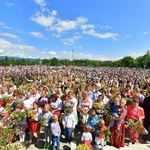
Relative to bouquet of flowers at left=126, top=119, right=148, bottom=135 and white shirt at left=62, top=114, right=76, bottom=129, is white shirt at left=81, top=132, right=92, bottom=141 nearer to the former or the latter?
white shirt at left=62, top=114, right=76, bottom=129

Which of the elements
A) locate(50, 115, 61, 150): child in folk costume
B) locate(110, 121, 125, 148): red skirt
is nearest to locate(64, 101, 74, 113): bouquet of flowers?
locate(50, 115, 61, 150): child in folk costume

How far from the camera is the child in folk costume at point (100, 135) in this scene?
609 centimetres

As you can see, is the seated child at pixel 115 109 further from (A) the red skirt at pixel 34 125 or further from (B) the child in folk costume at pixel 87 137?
(A) the red skirt at pixel 34 125

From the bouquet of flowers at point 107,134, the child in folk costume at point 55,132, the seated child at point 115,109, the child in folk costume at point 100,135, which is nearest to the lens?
the bouquet of flowers at point 107,134

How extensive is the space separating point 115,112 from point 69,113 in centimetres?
164

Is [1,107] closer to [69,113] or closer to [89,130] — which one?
[69,113]

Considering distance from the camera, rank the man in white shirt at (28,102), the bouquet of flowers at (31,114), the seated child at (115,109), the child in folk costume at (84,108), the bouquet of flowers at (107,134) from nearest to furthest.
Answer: the bouquet of flowers at (107,134) < the seated child at (115,109) < the bouquet of flowers at (31,114) < the child in folk costume at (84,108) < the man in white shirt at (28,102)

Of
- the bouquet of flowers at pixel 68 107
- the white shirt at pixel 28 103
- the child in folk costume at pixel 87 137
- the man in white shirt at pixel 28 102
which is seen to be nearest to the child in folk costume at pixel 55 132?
the bouquet of flowers at pixel 68 107

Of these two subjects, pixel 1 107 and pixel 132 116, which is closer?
pixel 132 116

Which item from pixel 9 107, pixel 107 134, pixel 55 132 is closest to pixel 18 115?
pixel 9 107

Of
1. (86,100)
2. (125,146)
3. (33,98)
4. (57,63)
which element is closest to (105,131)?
(125,146)

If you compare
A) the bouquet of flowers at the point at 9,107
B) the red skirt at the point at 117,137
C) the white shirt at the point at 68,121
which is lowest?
the red skirt at the point at 117,137

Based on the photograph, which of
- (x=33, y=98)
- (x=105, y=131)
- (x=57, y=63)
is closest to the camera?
(x=105, y=131)

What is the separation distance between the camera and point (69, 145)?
661cm
